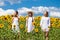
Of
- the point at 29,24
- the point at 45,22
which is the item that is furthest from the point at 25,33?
the point at 45,22

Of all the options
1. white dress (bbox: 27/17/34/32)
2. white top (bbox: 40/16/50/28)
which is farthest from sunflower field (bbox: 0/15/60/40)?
white top (bbox: 40/16/50/28)

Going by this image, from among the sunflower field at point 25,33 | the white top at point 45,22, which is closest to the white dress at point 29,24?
the sunflower field at point 25,33

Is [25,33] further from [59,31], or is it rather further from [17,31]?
[59,31]

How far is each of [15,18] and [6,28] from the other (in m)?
0.49

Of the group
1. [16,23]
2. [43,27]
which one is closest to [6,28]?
[16,23]

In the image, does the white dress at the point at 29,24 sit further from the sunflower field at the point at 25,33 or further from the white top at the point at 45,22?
the white top at the point at 45,22

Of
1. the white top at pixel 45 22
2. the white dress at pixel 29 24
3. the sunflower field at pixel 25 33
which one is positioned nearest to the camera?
the sunflower field at pixel 25 33

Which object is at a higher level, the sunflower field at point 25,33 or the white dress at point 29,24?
the white dress at point 29,24

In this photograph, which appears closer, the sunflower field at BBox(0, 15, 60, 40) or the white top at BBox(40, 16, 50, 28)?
the sunflower field at BBox(0, 15, 60, 40)

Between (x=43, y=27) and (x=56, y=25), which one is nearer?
(x=43, y=27)

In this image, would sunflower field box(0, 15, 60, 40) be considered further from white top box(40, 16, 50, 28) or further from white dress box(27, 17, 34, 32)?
white top box(40, 16, 50, 28)

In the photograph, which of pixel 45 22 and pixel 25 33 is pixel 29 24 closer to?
pixel 25 33

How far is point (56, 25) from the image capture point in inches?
475

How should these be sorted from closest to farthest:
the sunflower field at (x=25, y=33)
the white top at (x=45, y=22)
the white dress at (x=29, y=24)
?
the sunflower field at (x=25, y=33), the white top at (x=45, y=22), the white dress at (x=29, y=24)
